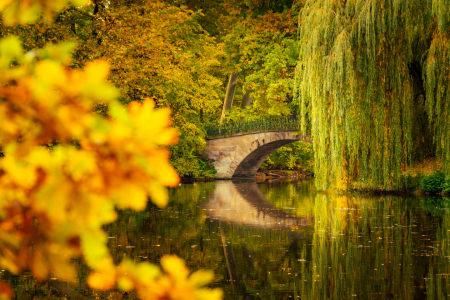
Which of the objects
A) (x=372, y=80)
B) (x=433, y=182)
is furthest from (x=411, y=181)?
(x=372, y=80)

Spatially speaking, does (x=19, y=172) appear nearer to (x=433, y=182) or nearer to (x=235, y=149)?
(x=433, y=182)

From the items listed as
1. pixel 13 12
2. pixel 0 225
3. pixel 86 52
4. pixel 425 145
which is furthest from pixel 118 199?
pixel 425 145

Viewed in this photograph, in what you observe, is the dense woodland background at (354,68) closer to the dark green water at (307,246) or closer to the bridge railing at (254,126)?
the dark green water at (307,246)

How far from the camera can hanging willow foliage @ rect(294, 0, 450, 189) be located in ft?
38.5

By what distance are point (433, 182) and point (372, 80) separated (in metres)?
3.97

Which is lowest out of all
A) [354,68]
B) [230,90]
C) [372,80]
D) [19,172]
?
[19,172]

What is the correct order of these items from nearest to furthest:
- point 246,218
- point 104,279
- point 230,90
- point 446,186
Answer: point 104,279 → point 246,218 → point 446,186 → point 230,90

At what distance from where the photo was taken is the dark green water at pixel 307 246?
5.18 metres

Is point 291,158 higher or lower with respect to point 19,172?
higher

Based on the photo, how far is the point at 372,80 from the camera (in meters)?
12.2

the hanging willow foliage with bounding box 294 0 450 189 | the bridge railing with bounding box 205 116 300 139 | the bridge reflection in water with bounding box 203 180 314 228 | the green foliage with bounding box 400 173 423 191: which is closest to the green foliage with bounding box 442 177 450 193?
the green foliage with bounding box 400 173 423 191

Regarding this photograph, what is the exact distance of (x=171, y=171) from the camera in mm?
976

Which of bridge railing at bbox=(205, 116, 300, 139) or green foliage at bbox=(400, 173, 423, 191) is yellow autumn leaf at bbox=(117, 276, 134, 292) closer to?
green foliage at bbox=(400, 173, 423, 191)

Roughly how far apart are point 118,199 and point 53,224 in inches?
4.6
